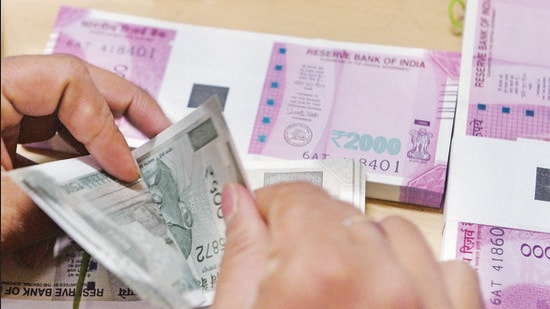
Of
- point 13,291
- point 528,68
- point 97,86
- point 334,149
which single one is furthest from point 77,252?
point 528,68

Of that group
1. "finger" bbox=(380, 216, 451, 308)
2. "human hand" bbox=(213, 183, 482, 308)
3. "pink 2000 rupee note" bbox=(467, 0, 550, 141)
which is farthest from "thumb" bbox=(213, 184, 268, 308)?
"pink 2000 rupee note" bbox=(467, 0, 550, 141)

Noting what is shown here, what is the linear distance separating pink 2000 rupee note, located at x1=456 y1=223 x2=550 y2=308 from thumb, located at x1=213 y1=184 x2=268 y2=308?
305 millimetres

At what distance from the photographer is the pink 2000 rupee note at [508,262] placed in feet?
2.43

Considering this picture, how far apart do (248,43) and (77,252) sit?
37 centimetres

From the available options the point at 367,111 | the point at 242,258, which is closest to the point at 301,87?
the point at 367,111

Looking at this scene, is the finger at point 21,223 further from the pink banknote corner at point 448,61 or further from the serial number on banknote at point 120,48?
the pink banknote corner at point 448,61

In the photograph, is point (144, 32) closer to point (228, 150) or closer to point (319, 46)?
point (319, 46)

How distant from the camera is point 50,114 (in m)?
0.72

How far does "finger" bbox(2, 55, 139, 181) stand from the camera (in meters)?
0.67

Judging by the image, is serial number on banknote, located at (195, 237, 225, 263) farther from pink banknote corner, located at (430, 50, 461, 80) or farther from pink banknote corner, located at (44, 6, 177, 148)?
pink banknote corner, located at (430, 50, 461, 80)

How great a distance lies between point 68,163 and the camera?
70cm

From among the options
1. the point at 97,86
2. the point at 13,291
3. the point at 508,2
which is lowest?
the point at 13,291

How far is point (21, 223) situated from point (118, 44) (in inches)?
13.9

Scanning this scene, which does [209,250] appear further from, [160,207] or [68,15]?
[68,15]
